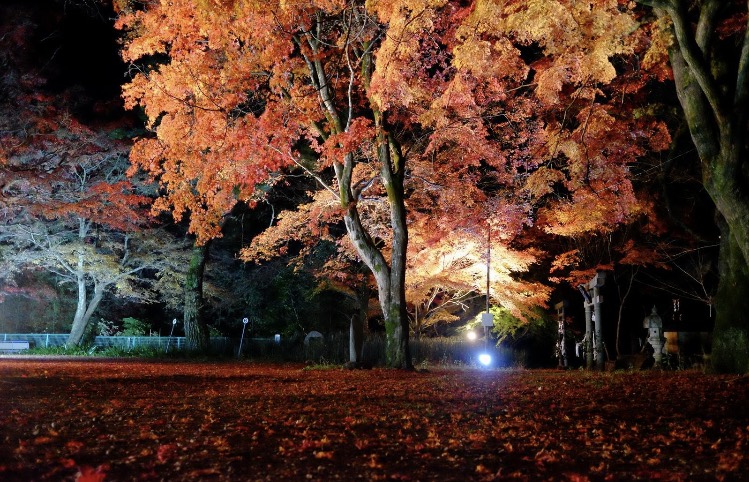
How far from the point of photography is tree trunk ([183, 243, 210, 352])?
1053 inches

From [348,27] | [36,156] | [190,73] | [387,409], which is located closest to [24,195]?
[36,156]

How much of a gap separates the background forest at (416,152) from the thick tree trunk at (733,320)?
0.12 ft

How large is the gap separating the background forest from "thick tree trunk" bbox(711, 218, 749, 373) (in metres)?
0.04

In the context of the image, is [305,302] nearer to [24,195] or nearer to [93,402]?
[24,195]

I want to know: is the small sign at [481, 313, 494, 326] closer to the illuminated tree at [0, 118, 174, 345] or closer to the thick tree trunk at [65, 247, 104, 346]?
the illuminated tree at [0, 118, 174, 345]

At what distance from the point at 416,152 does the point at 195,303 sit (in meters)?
12.1

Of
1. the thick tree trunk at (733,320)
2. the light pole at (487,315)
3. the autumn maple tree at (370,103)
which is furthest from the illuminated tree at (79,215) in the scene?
the thick tree trunk at (733,320)

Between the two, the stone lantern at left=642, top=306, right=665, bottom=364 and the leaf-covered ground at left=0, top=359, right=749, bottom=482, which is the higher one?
the stone lantern at left=642, top=306, right=665, bottom=364

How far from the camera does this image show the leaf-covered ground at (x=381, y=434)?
15.1 ft

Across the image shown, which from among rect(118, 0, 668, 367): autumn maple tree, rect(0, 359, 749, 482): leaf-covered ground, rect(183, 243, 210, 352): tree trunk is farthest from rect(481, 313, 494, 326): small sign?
rect(0, 359, 749, 482): leaf-covered ground

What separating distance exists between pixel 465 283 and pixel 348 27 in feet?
37.5

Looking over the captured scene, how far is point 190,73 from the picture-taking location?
1636 centimetres

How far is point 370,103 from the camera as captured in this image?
16750mm

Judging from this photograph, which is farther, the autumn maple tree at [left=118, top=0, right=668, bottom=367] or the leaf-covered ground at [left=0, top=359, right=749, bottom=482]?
the autumn maple tree at [left=118, top=0, right=668, bottom=367]
